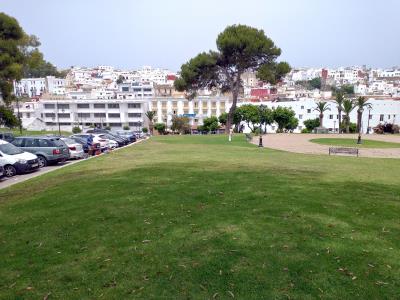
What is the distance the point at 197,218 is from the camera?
22.7 feet

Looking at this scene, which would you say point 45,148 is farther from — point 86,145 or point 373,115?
point 373,115

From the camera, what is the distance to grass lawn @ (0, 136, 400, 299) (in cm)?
449

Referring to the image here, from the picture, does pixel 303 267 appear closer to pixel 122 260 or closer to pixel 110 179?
pixel 122 260

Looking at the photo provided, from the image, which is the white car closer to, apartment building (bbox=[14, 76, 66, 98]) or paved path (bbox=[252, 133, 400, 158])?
paved path (bbox=[252, 133, 400, 158])

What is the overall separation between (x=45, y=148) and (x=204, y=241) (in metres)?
14.4

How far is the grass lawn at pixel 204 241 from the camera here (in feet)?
14.7

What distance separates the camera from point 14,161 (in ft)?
48.3

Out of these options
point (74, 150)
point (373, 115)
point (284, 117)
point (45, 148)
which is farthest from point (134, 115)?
point (45, 148)

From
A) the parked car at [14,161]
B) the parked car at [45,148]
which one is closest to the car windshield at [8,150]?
the parked car at [14,161]

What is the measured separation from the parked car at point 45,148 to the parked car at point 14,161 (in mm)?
1612

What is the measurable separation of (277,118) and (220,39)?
54.7ft

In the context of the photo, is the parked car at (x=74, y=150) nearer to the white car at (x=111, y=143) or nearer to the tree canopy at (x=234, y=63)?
the white car at (x=111, y=143)

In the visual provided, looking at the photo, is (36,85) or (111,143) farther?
(36,85)

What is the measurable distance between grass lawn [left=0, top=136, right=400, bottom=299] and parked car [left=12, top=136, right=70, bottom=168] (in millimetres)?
7799
